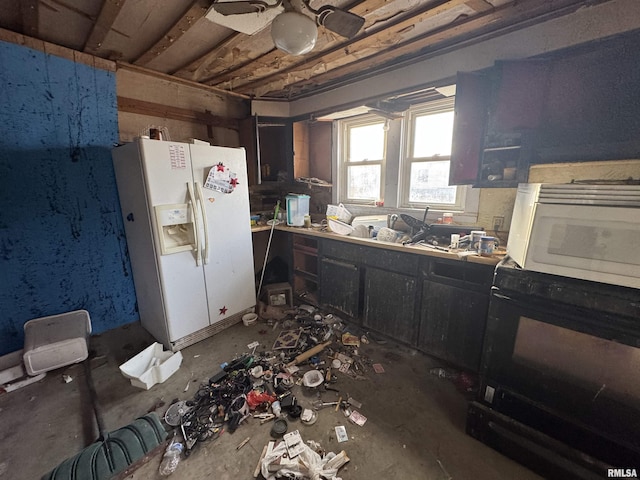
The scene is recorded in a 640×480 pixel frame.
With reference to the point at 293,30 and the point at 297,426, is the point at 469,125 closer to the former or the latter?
the point at 293,30

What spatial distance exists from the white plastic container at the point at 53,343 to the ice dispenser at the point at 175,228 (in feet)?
3.23

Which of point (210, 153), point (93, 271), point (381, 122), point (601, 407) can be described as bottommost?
point (601, 407)

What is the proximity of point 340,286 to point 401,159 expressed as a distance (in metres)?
1.50

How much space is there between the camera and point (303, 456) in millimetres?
1364

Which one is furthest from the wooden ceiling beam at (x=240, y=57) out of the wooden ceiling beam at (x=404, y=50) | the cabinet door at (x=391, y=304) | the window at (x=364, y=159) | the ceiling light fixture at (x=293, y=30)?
the cabinet door at (x=391, y=304)

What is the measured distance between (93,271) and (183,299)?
1.02 metres

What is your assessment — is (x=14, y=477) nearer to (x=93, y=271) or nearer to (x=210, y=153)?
(x=93, y=271)

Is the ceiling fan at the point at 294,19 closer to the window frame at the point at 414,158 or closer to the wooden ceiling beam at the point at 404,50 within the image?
the wooden ceiling beam at the point at 404,50

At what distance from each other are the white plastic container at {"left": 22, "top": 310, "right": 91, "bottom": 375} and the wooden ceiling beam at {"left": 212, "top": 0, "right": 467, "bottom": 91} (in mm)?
2750

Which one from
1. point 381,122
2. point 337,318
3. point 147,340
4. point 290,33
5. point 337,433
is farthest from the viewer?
point 381,122

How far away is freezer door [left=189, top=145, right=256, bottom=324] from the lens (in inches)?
89.8

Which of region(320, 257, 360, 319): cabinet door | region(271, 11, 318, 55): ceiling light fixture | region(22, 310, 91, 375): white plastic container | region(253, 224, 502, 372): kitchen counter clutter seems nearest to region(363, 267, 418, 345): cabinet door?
region(253, 224, 502, 372): kitchen counter clutter

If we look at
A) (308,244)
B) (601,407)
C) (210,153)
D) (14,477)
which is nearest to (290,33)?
(210,153)

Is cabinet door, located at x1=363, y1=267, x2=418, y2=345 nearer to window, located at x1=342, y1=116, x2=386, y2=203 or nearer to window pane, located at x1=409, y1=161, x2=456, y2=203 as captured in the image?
window pane, located at x1=409, y1=161, x2=456, y2=203
